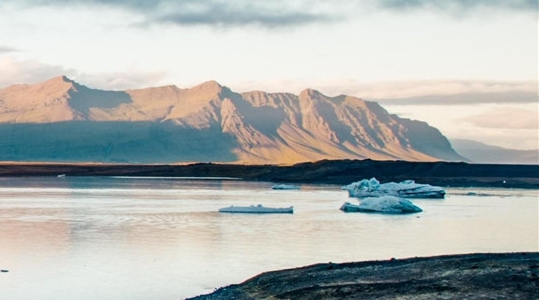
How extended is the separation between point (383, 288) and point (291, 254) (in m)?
12.3

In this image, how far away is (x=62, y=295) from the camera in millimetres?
21984

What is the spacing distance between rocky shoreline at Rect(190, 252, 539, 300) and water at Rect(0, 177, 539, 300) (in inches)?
86.6

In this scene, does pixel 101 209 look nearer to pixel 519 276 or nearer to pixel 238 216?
pixel 238 216

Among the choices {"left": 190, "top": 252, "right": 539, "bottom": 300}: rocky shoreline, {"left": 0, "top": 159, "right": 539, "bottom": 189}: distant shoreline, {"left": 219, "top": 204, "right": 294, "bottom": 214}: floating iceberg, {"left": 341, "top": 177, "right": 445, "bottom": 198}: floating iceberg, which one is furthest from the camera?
{"left": 0, "top": 159, "right": 539, "bottom": 189}: distant shoreline

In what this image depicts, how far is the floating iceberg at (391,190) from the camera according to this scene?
2746 inches

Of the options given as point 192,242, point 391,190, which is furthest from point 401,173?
point 192,242

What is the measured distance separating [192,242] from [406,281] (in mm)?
16626

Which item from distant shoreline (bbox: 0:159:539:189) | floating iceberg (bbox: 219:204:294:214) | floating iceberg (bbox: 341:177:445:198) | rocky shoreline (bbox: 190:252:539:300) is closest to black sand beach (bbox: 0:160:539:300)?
rocky shoreline (bbox: 190:252:539:300)

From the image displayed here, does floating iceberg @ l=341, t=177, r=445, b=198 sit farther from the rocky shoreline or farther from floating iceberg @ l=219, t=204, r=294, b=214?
the rocky shoreline

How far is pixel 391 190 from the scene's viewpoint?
6975cm

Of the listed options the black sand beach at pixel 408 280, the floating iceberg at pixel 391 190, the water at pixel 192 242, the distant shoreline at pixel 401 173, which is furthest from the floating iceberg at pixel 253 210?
the distant shoreline at pixel 401 173

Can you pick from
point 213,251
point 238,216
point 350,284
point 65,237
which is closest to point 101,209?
point 238,216

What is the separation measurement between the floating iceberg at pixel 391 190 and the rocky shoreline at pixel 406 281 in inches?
1787

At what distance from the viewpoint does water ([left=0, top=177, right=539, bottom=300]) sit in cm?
2422
